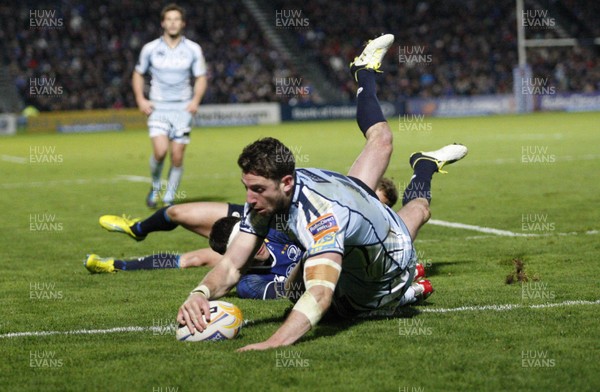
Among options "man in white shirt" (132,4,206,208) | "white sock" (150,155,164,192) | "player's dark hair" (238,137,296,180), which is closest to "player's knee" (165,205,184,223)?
"player's dark hair" (238,137,296,180)

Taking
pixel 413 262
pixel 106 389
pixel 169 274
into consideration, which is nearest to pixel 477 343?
pixel 413 262

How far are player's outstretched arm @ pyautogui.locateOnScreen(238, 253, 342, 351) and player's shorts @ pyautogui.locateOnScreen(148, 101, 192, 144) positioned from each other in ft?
29.0

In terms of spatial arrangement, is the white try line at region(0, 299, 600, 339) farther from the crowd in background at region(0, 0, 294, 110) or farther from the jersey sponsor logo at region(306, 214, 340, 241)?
the crowd in background at region(0, 0, 294, 110)

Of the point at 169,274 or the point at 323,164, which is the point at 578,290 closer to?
the point at 169,274

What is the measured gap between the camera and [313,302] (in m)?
5.31

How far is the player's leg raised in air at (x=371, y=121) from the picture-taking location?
6.86m

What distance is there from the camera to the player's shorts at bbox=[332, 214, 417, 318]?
19.4 feet

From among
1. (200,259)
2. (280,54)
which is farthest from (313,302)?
(280,54)

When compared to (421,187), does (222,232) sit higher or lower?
lower

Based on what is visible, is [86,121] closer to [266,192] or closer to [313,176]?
[313,176]

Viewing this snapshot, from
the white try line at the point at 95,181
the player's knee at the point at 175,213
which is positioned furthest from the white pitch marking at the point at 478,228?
the white try line at the point at 95,181

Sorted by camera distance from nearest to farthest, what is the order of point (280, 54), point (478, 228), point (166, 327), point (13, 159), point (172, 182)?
point (166, 327)
point (478, 228)
point (172, 182)
point (13, 159)
point (280, 54)

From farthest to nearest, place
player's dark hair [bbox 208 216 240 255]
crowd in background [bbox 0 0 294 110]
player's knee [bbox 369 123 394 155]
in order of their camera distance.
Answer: crowd in background [bbox 0 0 294 110], player's dark hair [bbox 208 216 240 255], player's knee [bbox 369 123 394 155]

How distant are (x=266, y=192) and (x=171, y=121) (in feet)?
29.5
